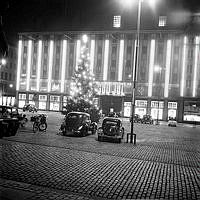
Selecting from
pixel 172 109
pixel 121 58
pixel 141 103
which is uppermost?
pixel 121 58

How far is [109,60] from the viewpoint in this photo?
198 feet

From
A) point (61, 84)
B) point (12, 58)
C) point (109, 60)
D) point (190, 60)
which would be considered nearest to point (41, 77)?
point (61, 84)

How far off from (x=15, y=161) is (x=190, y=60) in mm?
50385

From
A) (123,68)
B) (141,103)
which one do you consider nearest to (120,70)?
(123,68)

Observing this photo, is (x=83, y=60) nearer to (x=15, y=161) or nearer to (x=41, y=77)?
(x=41, y=77)

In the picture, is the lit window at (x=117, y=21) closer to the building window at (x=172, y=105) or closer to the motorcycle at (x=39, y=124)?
the building window at (x=172, y=105)

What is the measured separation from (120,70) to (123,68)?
32.6 inches

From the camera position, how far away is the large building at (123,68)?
54.3 m

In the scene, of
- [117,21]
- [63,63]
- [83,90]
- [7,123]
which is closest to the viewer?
[7,123]

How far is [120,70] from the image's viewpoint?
59.2 metres

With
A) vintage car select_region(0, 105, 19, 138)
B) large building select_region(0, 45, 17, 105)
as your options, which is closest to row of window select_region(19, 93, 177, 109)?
large building select_region(0, 45, 17, 105)

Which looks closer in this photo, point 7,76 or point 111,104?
point 111,104

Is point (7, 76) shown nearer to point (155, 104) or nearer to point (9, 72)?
point (9, 72)

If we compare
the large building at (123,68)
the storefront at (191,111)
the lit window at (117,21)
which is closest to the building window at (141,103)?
the large building at (123,68)
